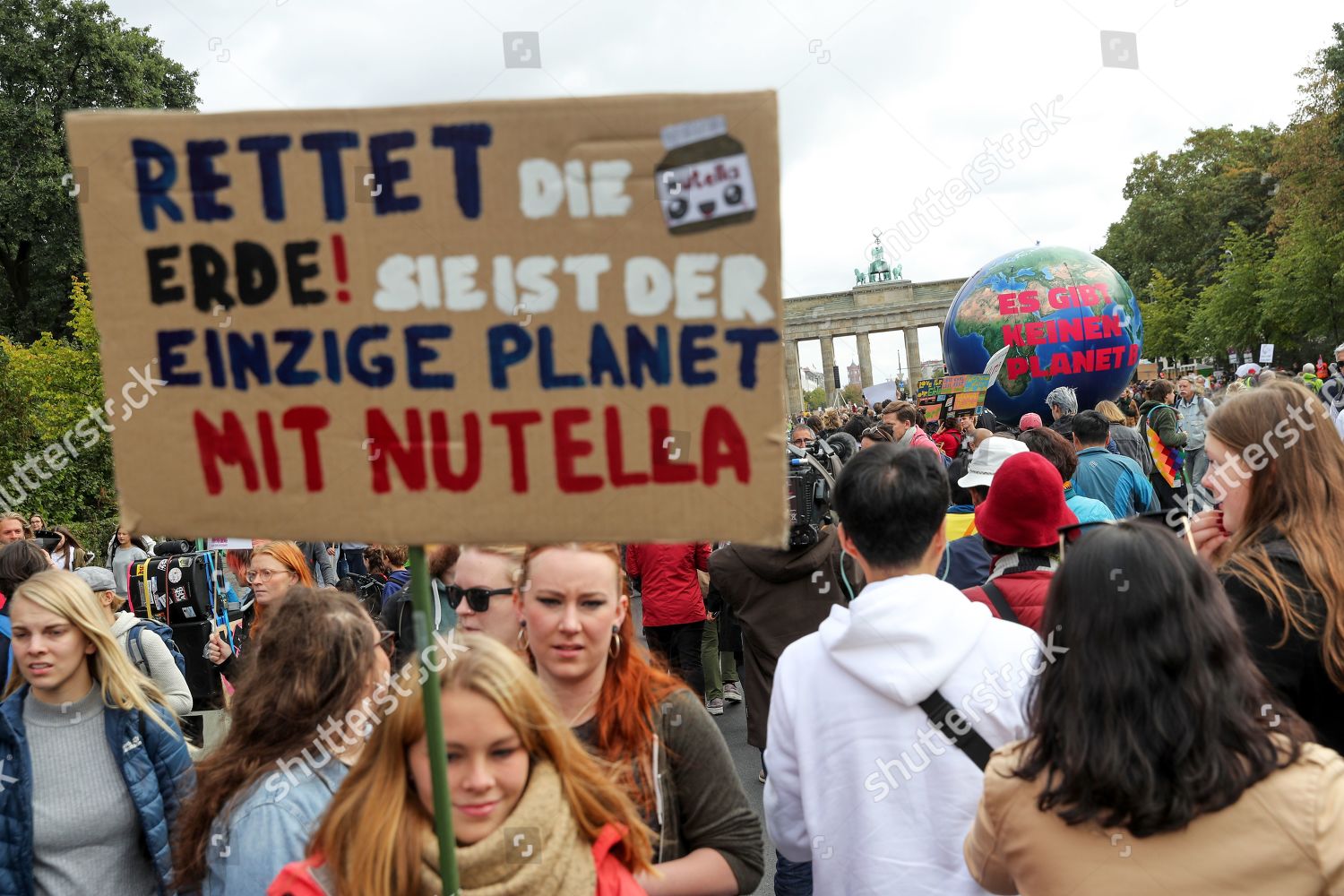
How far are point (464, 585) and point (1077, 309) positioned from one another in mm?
14274

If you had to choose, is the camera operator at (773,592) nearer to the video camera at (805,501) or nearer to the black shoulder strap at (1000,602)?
the video camera at (805,501)

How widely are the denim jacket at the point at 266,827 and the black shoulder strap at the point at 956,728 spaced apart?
1228 millimetres

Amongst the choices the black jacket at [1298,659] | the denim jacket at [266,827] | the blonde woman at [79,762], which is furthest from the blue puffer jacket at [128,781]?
the black jacket at [1298,659]

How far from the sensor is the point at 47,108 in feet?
85.5

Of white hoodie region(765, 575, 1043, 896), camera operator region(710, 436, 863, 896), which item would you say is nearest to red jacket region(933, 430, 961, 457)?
camera operator region(710, 436, 863, 896)

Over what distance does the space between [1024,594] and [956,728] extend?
97cm

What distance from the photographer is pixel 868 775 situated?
7.82 ft

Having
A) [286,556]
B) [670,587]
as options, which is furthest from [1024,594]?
[670,587]

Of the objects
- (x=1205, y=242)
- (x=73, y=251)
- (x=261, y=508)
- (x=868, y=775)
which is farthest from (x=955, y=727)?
(x=1205, y=242)

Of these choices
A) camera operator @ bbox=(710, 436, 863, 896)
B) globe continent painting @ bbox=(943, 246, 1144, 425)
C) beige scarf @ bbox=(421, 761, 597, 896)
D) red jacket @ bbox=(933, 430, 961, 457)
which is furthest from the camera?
globe continent painting @ bbox=(943, 246, 1144, 425)

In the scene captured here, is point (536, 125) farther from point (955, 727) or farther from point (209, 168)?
point (955, 727)

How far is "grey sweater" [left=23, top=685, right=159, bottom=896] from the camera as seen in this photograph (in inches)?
116

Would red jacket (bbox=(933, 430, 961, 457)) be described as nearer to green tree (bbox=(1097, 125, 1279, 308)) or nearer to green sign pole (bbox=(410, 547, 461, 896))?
green sign pole (bbox=(410, 547, 461, 896))

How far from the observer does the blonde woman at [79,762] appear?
9.61 feet
